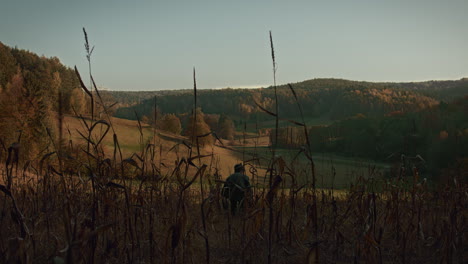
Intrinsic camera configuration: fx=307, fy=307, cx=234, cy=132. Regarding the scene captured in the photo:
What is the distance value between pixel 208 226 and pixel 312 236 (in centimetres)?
184

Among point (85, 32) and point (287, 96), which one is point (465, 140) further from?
point (287, 96)

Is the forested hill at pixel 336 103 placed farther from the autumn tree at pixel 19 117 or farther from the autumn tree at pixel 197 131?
the autumn tree at pixel 19 117

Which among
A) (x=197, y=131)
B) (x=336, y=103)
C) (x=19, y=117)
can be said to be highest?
(x=336, y=103)

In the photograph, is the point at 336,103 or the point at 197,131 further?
the point at 336,103

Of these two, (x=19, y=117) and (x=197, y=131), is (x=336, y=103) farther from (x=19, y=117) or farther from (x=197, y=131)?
(x=19, y=117)

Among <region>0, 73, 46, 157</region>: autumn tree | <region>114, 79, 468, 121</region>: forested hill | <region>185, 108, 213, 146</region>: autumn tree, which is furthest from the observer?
<region>114, 79, 468, 121</region>: forested hill

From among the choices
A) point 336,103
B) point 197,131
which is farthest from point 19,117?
point 336,103

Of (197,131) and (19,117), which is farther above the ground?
(19,117)

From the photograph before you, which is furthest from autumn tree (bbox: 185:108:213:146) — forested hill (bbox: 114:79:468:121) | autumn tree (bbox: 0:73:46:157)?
forested hill (bbox: 114:79:468:121)

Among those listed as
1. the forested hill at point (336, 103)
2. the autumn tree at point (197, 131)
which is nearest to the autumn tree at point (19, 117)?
the autumn tree at point (197, 131)

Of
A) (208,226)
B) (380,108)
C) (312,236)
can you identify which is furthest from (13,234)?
(380,108)

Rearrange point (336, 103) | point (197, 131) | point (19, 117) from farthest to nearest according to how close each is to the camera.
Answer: point (336, 103) < point (197, 131) < point (19, 117)

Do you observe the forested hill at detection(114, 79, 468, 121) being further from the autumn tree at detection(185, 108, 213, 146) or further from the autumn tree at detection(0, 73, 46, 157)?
the autumn tree at detection(0, 73, 46, 157)

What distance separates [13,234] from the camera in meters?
4.21
